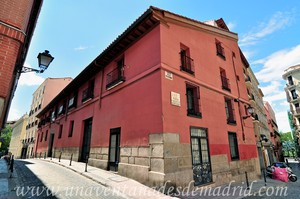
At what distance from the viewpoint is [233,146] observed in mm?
10477

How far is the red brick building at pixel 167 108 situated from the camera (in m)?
6.88

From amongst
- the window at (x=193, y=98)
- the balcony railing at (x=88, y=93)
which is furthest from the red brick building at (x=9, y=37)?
the balcony railing at (x=88, y=93)

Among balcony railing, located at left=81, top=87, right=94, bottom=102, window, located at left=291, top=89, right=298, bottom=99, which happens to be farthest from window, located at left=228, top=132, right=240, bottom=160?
window, located at left=291, top=89, right=298, bottom=99

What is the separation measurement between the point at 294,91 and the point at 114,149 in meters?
39.6

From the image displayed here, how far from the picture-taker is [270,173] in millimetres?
13266

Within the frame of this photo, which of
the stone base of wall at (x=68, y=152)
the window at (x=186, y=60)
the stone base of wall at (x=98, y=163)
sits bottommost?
the stone base of wall at (x=98, y=163)

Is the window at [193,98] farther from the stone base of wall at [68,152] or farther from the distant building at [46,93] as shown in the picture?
the distant building at [46,93]

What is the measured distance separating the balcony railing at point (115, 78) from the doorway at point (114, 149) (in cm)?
266

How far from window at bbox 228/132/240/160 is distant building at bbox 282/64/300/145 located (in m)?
31.2

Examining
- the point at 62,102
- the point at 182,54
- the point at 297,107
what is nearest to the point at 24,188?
→ the point at 182,54

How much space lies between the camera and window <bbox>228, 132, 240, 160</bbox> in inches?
400

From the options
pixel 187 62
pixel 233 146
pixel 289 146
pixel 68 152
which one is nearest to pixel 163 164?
pixel 187 62

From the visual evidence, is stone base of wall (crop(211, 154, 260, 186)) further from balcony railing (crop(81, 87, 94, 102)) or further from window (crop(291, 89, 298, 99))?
window (crop(291, 89, 298, 99))

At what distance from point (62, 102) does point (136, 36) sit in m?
13.4
